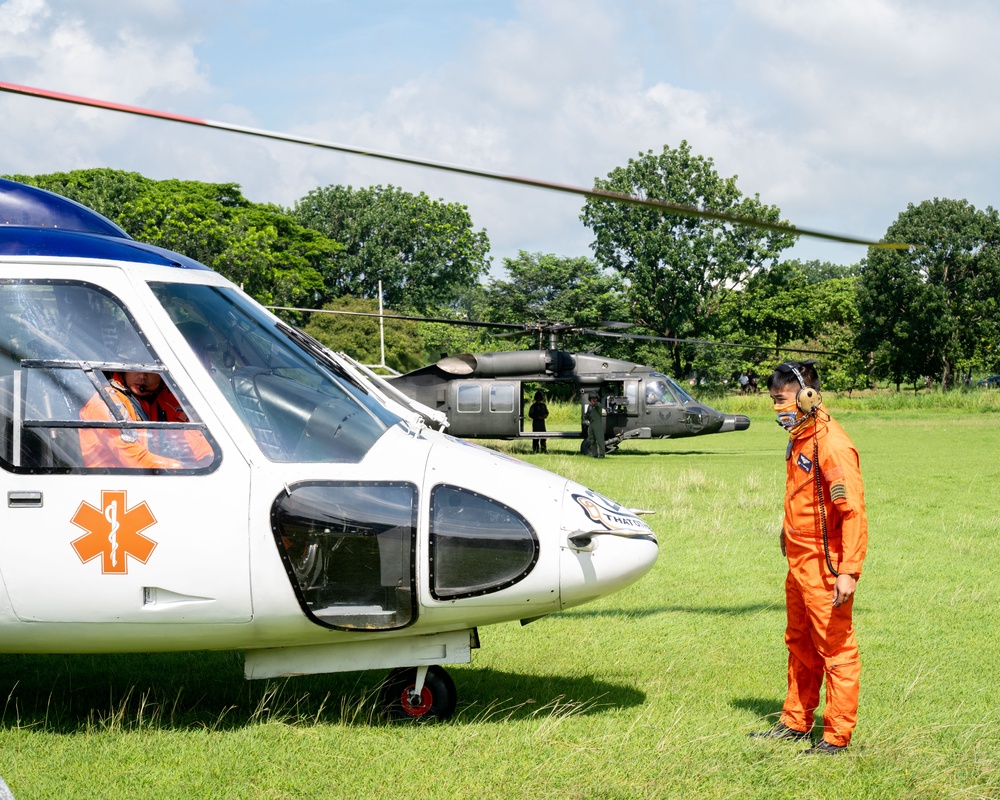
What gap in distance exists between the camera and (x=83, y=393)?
16.8ft

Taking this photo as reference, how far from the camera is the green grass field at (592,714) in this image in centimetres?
472

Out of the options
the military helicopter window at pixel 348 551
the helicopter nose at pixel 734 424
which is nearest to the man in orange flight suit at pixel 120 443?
the military helicopter window at pixel 348 551

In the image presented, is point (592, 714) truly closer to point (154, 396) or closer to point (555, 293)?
point (154, 396)

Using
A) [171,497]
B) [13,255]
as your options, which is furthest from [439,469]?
[13,255]

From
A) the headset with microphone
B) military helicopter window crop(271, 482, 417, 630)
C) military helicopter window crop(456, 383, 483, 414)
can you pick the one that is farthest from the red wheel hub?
military helicopter window crop(456, 383, 483, 414)

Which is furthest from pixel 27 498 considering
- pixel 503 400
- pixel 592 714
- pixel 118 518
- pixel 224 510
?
pixel 503 400

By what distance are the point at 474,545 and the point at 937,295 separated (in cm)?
5227

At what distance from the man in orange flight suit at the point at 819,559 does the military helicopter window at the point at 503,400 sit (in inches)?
789

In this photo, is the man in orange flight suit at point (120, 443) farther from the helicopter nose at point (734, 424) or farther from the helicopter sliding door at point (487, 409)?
the helicopter nose at point (734, 424)

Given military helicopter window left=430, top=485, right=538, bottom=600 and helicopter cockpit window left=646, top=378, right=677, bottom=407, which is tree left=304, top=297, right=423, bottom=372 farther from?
military helicopter window left=430, top=485, right=538, bottom=600

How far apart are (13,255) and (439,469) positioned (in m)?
2.40

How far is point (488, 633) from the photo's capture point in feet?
25.4

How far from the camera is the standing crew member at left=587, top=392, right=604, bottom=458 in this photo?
25.1m

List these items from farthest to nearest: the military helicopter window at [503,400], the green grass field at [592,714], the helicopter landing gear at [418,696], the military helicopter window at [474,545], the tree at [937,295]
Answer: the tree at [937,295] → the military helicopter window at [503,400] → the helicopter landing gear at [418,696] → the military helicopter window at [474,545] → the green grass field at [592,714]
